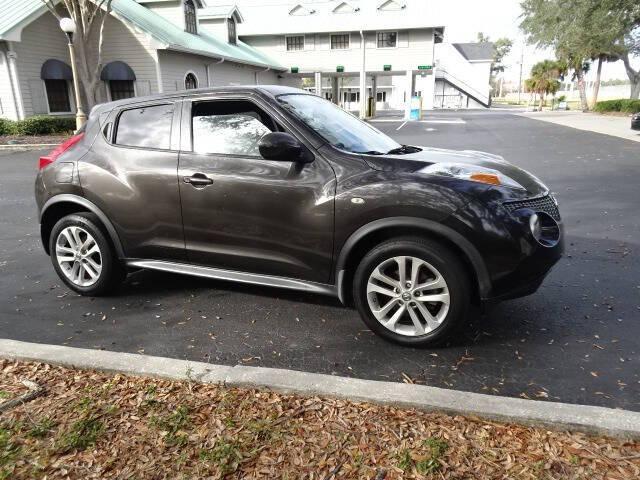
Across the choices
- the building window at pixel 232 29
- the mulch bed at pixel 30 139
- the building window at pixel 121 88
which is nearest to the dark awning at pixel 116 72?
the building window at pixel 121 88

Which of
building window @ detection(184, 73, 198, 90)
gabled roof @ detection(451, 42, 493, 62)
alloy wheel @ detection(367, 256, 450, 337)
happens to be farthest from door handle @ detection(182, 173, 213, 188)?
gabled roof @ detection(451, 42, 493, 62)

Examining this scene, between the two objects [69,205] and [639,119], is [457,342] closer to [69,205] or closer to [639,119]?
[69,205]

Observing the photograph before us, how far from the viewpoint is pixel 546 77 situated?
56656 mm

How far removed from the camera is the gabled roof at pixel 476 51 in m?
67.0

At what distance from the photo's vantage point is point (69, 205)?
448 cm

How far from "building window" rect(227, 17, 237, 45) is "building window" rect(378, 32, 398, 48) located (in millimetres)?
10187

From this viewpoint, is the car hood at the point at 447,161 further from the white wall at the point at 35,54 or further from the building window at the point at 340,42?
the building window at the point at 340,42

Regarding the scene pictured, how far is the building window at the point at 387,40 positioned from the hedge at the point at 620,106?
53.0 feet

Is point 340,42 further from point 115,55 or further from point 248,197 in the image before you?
point 248,197

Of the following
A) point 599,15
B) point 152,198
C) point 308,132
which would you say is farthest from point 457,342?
point 599,15

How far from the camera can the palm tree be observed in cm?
5556

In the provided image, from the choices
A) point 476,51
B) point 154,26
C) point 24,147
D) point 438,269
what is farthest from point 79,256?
point 476,51

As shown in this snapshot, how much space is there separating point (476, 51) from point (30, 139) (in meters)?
63.8

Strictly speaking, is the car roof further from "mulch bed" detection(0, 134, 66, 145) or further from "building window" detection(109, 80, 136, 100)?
"building window" detection(109, 80, 136, 100)
